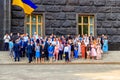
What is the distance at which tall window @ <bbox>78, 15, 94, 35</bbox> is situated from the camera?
33.4 meters

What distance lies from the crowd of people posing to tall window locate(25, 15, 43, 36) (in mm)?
3159

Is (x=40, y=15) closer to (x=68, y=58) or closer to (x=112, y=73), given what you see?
(x=68, y=58)

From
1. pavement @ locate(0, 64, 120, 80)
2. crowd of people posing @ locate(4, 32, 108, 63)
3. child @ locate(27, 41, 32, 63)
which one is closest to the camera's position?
pavement @ locate(0, 64, 120, 80)

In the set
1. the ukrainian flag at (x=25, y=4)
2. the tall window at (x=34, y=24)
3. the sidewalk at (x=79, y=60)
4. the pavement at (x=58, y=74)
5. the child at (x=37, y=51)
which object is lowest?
the pavement at (x=58, y=74)

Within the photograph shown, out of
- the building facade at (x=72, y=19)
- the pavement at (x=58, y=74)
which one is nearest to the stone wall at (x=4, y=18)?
the building facade at (x=72, y=19)

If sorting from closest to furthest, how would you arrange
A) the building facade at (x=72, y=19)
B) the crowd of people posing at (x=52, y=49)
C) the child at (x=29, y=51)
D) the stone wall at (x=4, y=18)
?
1. the child at (x=29, y=51)
2. the crowd of people posing at (x=52, y=49)
3. the stone wall at (x=4, y=18)
4. the building facade at (x=72, y=19)

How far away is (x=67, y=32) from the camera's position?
32719 mm

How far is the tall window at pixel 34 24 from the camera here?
3275 cm

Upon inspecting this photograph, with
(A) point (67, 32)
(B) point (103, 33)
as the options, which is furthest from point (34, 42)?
(B) point (103, 33)

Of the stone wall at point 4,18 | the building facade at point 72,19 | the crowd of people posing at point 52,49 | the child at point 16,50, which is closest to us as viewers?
the child at point 16,50

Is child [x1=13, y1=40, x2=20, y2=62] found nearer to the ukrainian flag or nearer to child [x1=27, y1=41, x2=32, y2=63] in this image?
child [x1=27, y1=41, x2=32, y2=63]

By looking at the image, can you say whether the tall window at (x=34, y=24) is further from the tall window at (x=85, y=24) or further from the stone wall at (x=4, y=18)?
the tall window at (x=85, y=24)

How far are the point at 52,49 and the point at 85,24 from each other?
20.1ft

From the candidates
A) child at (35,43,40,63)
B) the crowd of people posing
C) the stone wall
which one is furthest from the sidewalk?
the stone wall
